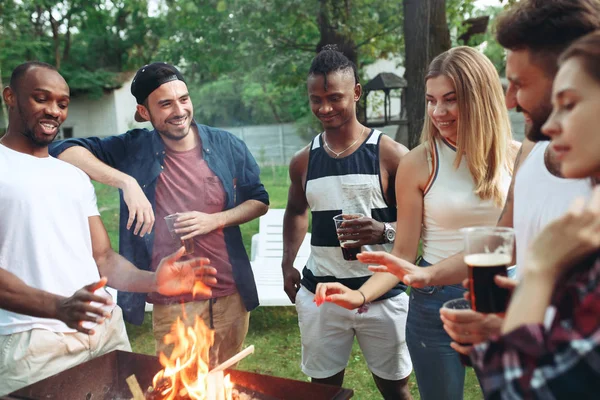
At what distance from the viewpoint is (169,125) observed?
355 cm

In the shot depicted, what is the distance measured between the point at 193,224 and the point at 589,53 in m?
2.43

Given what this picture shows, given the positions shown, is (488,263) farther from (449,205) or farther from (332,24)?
(332,24)

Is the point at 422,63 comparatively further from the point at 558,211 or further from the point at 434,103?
the point at 558,211

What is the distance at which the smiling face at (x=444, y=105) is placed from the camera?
2.82 m

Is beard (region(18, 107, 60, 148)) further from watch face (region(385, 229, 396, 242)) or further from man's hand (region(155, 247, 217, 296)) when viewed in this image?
watch face (region(385, 229, 396, 242))

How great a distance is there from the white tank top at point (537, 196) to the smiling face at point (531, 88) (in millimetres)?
119

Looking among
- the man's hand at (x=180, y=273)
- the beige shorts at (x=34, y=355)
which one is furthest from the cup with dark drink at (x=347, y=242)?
the beige shorts at (x=34, y=355)

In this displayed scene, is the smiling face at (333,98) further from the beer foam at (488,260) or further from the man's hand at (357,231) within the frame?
the beer foam at (488,260)

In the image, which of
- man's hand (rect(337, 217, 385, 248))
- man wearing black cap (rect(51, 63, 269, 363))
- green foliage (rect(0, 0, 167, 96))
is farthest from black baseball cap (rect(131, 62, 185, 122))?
green foliage (rect(0, 0, 167, 96))

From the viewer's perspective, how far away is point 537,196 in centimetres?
189

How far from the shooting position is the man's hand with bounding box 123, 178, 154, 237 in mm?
3156

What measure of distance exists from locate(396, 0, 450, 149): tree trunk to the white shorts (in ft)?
12.1

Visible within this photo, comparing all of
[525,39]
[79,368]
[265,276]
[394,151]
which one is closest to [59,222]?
[79,368]

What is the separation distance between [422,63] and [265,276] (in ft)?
10.6
